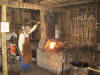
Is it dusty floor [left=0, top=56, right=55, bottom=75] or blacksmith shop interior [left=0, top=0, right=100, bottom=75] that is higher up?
blacksmith shop interior [left=0, top=0, right=100, bottom=75]

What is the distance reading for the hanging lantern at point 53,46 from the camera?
681 cm

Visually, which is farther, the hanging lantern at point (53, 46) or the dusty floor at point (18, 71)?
the hanging lantern at point (53, 46)

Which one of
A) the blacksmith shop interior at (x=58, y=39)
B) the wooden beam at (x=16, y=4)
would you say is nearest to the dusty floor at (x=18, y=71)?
the blacksmith shop interior at (x=58, y=39)

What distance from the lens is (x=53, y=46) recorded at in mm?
6934

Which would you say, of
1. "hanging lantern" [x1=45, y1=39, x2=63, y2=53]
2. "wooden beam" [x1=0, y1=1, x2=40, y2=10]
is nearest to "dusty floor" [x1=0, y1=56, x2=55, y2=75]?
"hanging lantern" [x1=45, y1=39, x2=63, y2=53]

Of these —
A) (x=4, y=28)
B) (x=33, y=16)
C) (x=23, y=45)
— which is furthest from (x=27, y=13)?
(x=4, y=28)

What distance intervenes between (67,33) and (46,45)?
6.63ft

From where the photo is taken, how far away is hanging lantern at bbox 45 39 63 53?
6.81 m

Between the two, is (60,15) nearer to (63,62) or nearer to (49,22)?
(49,22)

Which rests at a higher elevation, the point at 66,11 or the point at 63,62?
the point at 66,11

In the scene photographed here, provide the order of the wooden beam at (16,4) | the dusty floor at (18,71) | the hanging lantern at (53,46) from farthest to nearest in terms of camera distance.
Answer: the hanging lantern at (53,46) < the dusty floor at (18,71) < the wooden beam at (16,4)

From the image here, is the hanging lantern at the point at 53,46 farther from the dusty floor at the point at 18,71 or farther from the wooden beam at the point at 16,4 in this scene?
the wooden beam at the point at 16,4

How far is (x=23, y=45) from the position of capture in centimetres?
703

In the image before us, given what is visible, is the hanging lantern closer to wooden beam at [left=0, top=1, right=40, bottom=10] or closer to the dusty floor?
the dusty floor
